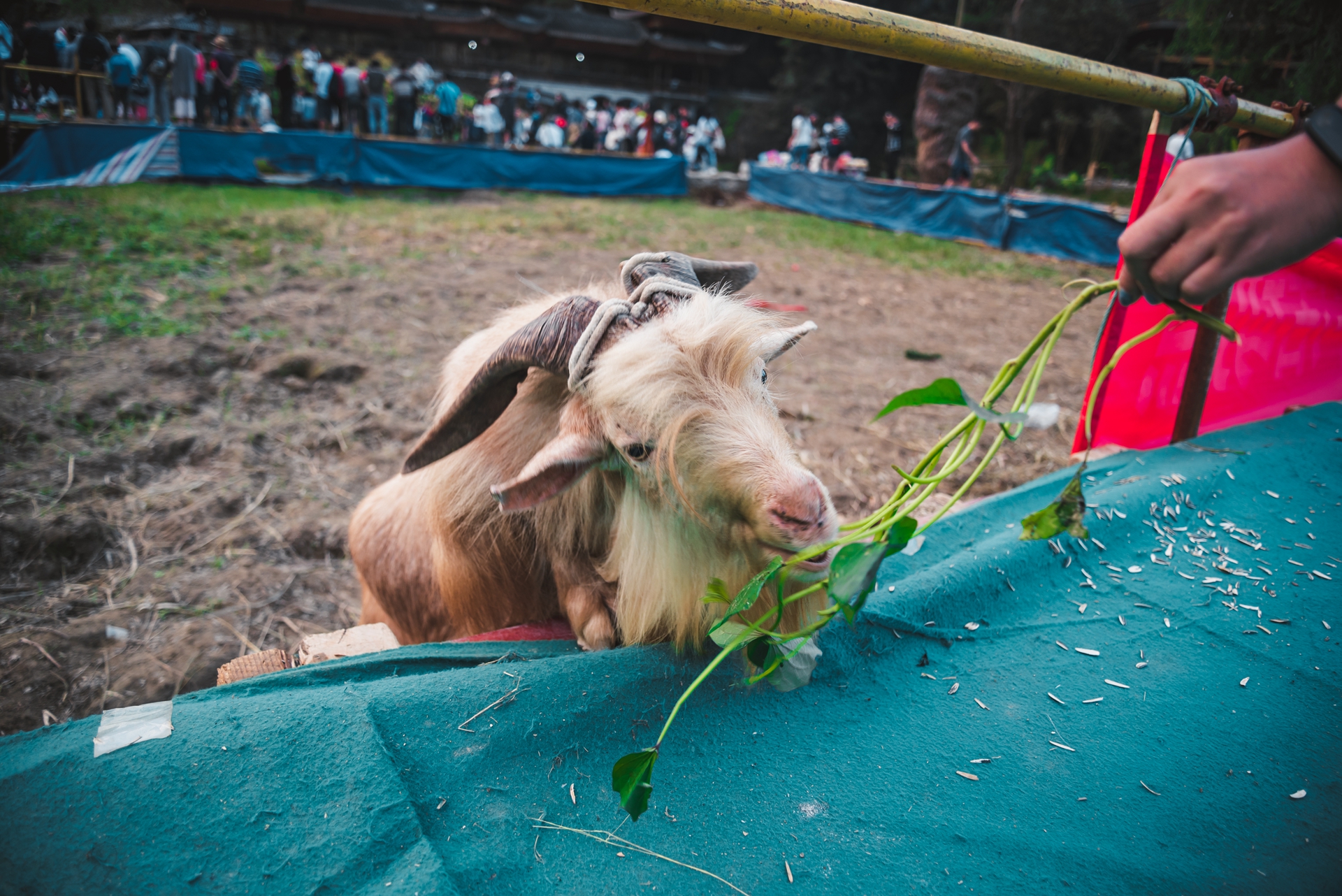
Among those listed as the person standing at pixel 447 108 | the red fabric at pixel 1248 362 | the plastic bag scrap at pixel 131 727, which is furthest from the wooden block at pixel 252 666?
the person standing at pixel 447 108

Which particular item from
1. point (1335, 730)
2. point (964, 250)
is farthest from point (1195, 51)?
point (1335, 730)

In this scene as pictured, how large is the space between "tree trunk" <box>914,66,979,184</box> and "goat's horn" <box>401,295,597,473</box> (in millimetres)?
24230

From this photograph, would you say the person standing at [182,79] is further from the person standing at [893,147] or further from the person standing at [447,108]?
the person standing at [893,147]

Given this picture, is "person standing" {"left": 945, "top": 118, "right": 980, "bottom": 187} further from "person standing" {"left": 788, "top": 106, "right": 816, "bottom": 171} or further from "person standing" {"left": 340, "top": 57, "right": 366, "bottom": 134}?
"person standing" {"left": 340, "top": 57, "right": 366, "bottom": 134}

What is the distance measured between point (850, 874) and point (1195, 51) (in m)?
20.1

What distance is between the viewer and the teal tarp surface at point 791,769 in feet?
4.30

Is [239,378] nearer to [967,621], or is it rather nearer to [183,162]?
[967,621]

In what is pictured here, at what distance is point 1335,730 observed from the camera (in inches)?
69.3

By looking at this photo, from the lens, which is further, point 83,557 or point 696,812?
point 83,557

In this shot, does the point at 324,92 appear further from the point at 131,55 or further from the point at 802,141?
the point at 802,141

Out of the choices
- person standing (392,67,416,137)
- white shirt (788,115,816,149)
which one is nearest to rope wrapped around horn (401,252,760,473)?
person standing (392,67,416,137)

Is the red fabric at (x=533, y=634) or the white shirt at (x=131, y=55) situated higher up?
the white shirt at (x=131, y=55)

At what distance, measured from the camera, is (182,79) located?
17938 millimetres

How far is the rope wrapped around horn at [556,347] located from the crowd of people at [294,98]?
20428 mm
